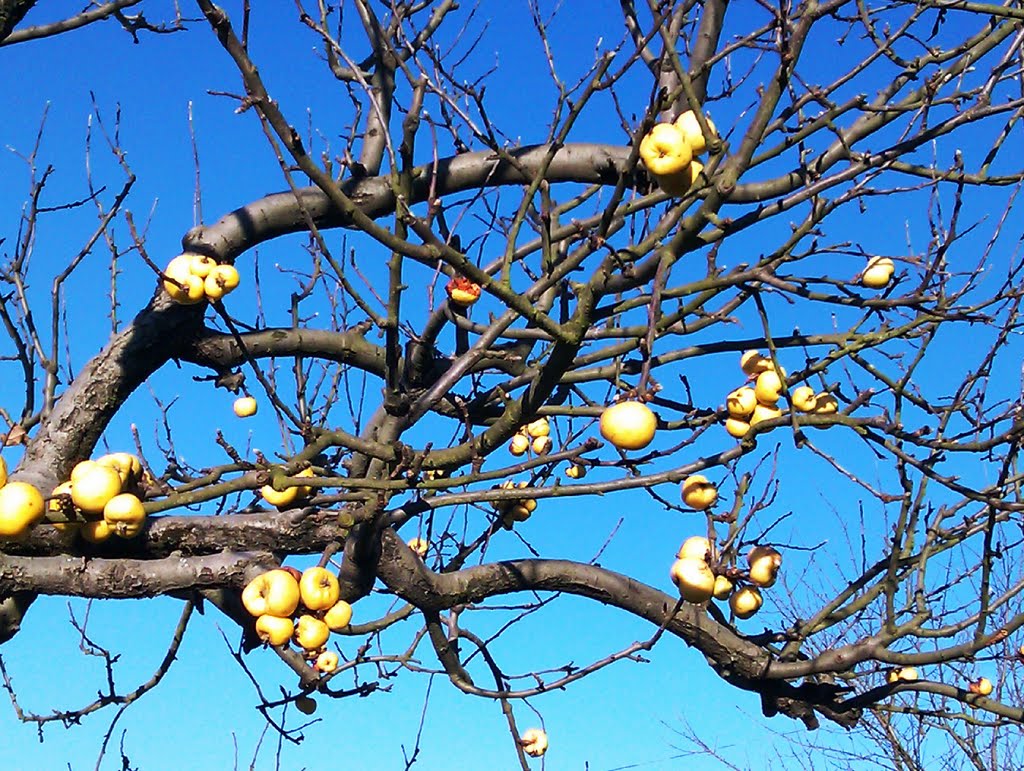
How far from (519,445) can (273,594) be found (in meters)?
1.66

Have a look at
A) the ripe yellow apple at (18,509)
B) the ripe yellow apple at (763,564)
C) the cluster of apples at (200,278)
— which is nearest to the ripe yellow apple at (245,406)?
the cluster of apples at (200,278)

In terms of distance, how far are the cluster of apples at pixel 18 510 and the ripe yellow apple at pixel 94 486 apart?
0.42 feet

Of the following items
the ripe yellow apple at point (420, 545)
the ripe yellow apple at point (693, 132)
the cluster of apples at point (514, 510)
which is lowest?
the ripe yellow apple at point (693, 132)

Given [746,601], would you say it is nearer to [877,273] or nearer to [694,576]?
[694,576]

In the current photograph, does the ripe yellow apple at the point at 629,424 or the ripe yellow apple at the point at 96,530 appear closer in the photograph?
A: the ripe yellow apple at the point at 629,424

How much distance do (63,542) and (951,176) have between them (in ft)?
10.5

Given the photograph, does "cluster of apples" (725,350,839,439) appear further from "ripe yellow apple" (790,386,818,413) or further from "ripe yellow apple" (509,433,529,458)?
"ripe yellow apple" (509,433,529,458)

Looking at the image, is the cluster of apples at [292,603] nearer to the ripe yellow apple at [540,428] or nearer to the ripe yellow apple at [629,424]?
the ripe yellow apple at [629,424]

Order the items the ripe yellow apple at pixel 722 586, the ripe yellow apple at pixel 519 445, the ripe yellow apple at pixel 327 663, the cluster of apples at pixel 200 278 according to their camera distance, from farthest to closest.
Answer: the ripe yellow apple at pixel 519 445 → the ripe yellow apple at pixel 327 663 → the cluster of apples at pixel 200 278 → the ripe yellow apple at pixel 722 586

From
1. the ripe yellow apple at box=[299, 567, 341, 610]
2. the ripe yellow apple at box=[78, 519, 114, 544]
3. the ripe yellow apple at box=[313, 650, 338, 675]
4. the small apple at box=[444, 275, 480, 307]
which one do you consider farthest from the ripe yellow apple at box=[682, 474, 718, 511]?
the ripe yellow apple at box=[313, 650, 338, 675]

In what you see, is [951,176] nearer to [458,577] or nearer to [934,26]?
[934,26]

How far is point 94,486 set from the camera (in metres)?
2.43

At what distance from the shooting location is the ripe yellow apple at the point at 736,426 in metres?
2.54

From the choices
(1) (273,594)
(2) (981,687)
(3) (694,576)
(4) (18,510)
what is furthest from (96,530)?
(2) (981,687)
